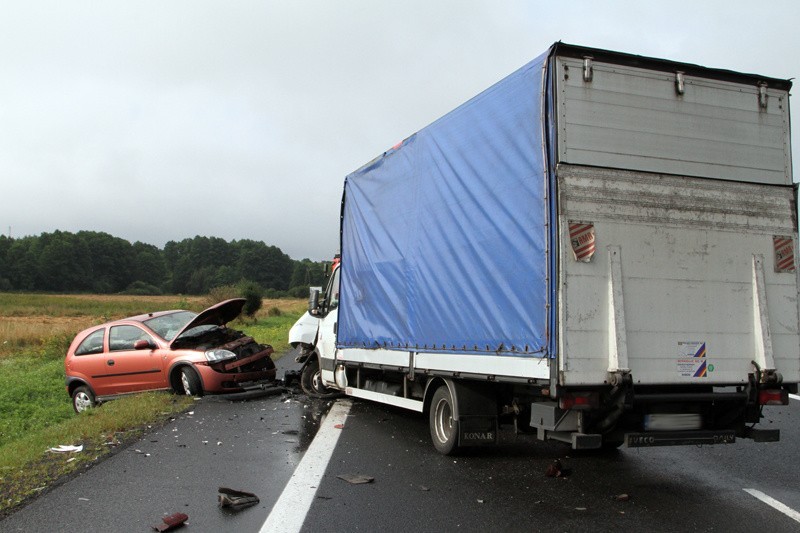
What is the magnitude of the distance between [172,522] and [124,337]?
8.40m

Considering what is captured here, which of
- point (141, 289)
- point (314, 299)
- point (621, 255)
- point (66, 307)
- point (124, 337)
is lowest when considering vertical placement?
point (124, 337)

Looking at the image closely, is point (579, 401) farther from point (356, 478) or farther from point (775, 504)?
point (356, 478)

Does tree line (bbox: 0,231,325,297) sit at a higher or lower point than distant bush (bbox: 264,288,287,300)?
higher

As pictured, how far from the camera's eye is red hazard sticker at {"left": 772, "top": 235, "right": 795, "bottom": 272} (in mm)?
6332

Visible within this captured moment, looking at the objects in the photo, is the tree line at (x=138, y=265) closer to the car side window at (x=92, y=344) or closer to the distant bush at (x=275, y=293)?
the distant bush at (x=275, y=293)

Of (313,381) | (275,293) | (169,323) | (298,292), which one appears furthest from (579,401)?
(275,293)

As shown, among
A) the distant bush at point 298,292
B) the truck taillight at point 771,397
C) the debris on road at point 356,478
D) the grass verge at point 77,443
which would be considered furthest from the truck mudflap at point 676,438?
the distant bush at point 298,292

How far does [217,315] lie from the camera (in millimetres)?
12898

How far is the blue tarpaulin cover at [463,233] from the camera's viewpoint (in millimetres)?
5945

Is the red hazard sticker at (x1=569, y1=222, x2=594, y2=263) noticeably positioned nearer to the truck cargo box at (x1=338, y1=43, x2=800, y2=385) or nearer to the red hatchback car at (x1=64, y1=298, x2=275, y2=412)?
the truck cargo box at (x1=338, y1=43, x2=800, y2=385)

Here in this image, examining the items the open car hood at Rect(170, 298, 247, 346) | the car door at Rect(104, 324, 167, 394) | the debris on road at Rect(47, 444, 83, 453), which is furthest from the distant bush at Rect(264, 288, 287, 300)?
the debris on road at Rect(47, 444, 83, 453)

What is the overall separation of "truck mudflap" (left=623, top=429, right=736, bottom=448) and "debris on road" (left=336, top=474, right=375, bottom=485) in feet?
7.57

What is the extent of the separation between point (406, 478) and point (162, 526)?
2.35 m

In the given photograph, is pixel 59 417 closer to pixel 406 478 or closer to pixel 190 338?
→ pixel 190 338
